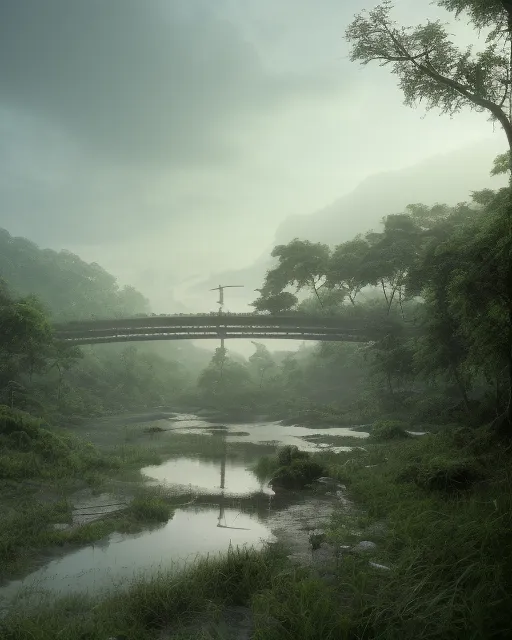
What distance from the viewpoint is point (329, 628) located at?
19.4 ft

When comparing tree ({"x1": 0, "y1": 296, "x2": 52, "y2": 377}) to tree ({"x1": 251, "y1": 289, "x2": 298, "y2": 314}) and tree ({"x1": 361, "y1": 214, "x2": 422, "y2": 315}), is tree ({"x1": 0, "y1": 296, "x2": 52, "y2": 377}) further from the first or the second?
tree ({"x1": 361, "y1": 214, "x2": 422, "y2": 315})

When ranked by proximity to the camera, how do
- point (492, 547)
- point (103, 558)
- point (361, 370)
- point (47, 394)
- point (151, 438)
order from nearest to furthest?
point (492, 547) → point (103, 558) → point (151, 438) → point (47, 394) → point (361, 370)

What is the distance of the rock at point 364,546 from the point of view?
8672mm

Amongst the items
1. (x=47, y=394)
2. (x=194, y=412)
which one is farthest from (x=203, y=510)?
(x=194, y=412)

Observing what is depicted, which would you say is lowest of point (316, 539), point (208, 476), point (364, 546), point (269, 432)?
point (269, 432)

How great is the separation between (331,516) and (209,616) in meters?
5.30

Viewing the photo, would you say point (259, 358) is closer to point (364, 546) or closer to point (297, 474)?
point (297, 474)

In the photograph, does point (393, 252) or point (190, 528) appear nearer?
point (190, 528)

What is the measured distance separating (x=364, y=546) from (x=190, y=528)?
4.59m

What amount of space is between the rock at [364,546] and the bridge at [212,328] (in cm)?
4199

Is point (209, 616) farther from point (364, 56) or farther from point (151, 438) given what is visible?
point (151, 438)

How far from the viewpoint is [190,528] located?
1158 centimetres

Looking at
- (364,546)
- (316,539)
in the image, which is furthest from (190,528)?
(364,546)

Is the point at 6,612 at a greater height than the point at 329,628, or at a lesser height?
lesser
